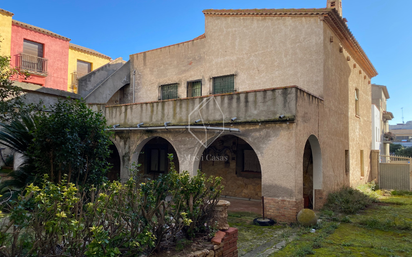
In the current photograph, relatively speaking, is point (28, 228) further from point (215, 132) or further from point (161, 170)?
point (161, 170)

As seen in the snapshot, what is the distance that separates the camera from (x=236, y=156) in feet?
45.8

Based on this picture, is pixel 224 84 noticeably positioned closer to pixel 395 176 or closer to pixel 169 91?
pixel 169 91

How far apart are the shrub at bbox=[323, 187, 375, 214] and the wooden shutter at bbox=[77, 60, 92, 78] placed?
60.1 feet

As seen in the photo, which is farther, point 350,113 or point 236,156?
point 350,113

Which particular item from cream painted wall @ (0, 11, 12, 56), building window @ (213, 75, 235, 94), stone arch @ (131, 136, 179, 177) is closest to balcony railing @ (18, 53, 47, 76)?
cream painted wall @ (0, 11, 12, 56)

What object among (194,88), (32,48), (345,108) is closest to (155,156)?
(194,88)

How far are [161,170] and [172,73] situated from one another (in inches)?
199

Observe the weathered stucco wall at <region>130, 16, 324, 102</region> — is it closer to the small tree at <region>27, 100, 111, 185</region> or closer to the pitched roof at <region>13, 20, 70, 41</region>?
the pitched roof at <region>13, 20, 70, 41</region>

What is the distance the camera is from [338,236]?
8219mm

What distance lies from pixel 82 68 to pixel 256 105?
16.6 metres

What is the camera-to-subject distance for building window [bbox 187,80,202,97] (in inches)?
602

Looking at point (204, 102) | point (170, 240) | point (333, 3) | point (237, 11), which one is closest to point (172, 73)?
point (237, 11)

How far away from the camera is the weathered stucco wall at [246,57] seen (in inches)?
481

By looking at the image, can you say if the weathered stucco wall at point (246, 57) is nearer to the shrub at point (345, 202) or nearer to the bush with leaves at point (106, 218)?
the shrub at point (345, 202)
